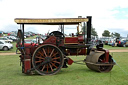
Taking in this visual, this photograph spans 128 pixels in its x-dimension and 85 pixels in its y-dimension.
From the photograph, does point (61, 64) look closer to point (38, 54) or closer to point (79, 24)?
point (38, 54)

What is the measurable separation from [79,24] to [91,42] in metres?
0.97

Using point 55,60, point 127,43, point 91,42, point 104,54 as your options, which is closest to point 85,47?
point 91,42

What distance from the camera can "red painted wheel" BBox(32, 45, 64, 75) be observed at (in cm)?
741

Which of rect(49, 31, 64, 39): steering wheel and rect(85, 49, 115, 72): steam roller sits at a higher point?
rect(49, 31, 64, 39): steering wheel

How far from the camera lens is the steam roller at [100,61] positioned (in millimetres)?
7793

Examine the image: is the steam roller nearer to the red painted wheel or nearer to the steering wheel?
→ the red painted wheel

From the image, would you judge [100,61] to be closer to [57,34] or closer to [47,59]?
[57,34]

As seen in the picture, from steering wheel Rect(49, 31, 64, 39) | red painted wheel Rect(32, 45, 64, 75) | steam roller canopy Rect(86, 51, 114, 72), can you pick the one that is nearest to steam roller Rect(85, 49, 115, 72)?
steam roller canopy Rect(86, 51, 114, 72)

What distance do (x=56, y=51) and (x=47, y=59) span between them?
0.52 m

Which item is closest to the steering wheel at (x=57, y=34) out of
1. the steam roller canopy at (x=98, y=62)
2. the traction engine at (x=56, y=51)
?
the traction engine at (x=56, y=51)

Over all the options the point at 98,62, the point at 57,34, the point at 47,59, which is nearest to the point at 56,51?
the point at 47,59

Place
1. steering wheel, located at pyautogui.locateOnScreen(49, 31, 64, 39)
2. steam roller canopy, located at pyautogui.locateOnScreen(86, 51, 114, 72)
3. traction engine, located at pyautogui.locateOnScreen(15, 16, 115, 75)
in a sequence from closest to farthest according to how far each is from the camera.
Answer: traction engine, located at pyautogui.locateOnScreen(15, 16, 115, 75), steam roller canopy, located at pyautogui.locateOnScreen(86, 51, 114, 72), steering wheel, located at pyautogui.locateOnScreen(49, 31, 64, 39)

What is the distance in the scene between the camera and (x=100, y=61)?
321 inches

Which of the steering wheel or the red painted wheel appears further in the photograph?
the steering wheel
